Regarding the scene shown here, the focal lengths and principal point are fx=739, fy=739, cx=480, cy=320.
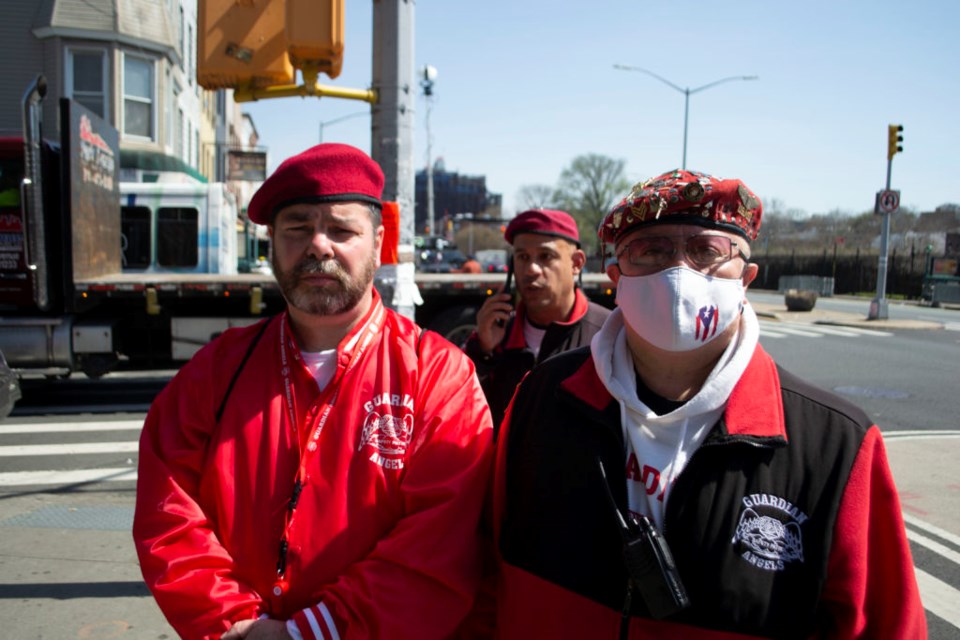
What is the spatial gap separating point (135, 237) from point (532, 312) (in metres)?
9.61

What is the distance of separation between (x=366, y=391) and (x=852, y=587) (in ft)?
4.17

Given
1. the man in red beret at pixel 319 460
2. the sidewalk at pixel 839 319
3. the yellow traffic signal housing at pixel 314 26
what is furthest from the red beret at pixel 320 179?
the sidewalk at pixel 839 319

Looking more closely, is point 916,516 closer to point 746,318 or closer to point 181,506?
point 746,318

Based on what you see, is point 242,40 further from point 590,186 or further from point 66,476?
point 590,186

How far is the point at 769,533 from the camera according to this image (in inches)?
62.3

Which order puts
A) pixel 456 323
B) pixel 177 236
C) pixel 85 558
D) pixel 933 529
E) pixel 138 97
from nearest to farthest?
pixel 85 558
pixel 933 529
pixel 456 323
pixel 177 236
pixel 138 97

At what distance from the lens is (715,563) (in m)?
1.59

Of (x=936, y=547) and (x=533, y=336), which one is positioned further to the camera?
(x=936, y=547)

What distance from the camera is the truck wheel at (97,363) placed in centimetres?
903

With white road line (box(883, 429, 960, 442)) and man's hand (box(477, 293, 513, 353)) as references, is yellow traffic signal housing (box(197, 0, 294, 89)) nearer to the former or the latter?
man's hand (box(477, 293, 513, 353))

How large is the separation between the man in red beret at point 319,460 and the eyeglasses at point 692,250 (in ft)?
2.15

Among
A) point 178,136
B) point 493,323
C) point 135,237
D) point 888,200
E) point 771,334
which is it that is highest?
point 178,136

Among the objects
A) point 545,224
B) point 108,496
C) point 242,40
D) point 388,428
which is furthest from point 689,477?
point 108,496

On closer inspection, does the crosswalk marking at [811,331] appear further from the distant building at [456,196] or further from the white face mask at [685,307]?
the distant building at [456,196]
